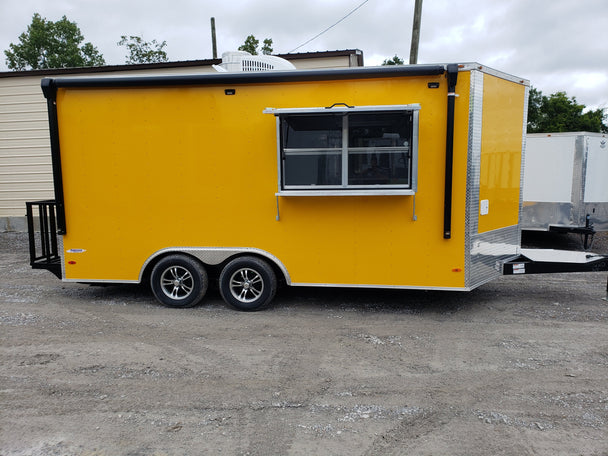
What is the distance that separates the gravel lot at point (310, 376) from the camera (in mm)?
3400

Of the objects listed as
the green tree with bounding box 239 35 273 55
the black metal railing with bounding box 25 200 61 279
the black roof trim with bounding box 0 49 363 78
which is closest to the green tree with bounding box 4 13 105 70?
the green tree with bounding box 239 35 273 55

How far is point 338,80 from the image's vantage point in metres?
5.96

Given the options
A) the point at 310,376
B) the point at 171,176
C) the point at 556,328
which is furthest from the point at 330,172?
the point at 556,328

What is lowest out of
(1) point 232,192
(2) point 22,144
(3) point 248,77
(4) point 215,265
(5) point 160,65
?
(4) point 215,265

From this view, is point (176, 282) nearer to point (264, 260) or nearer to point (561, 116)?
point (264, 260)

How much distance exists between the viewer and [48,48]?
4034cm

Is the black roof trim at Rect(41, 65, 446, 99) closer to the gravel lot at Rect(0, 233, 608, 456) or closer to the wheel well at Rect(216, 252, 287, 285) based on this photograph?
the wheel well at Rect(216, 252, 287, 285)

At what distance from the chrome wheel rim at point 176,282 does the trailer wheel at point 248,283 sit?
0.52 m

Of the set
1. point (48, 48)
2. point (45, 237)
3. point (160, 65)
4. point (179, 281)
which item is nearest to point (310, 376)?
point (179, 281)

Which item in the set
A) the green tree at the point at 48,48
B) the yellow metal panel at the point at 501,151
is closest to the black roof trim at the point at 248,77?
the yellow metal panel at the point at 501,151

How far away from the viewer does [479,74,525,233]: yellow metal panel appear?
603 cm

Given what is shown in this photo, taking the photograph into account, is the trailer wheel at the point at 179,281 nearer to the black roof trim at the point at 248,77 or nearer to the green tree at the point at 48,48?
the black roof trim at the point at 248,77

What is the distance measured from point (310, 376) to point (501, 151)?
3.94 meters

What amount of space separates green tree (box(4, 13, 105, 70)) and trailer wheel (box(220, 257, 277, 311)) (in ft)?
128
